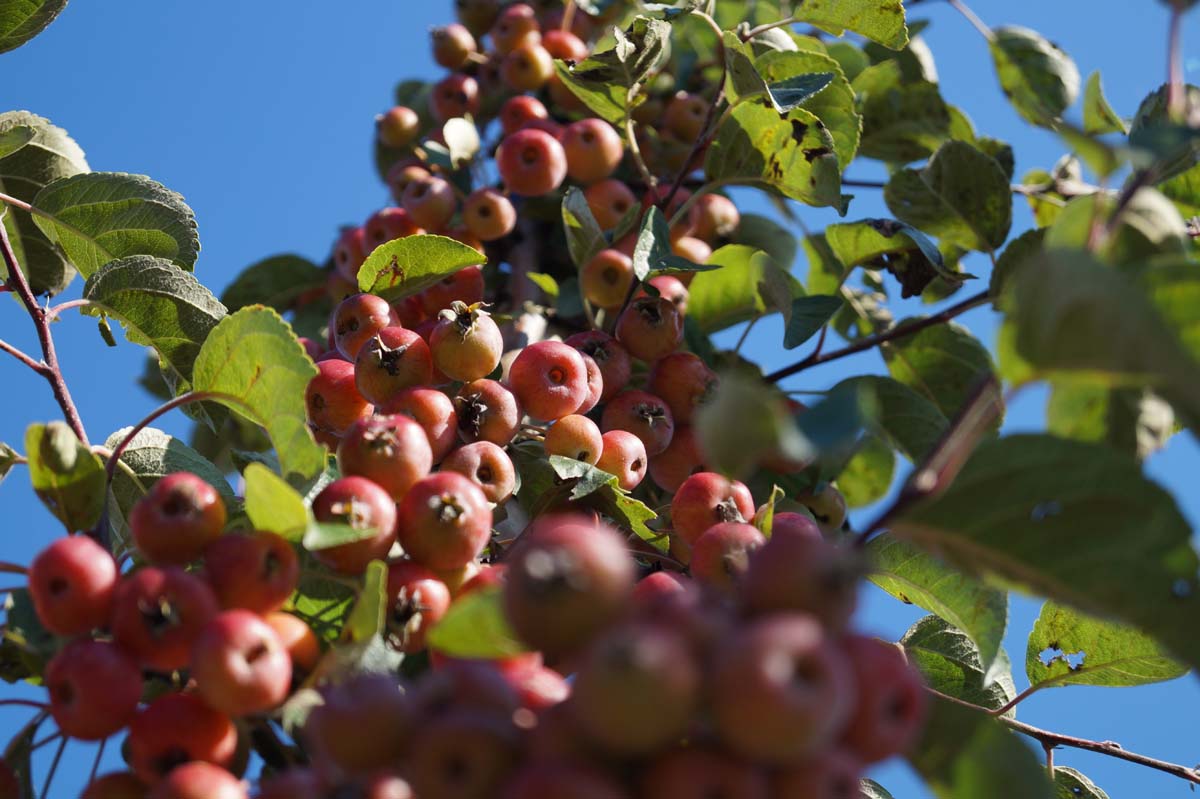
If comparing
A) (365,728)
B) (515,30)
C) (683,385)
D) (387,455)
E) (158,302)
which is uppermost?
(515,30)

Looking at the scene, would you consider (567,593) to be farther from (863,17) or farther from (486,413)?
(863,17)

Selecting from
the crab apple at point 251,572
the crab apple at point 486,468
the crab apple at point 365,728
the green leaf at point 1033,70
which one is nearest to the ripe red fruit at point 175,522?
the crab apple at point 251,572

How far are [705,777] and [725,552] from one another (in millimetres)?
751

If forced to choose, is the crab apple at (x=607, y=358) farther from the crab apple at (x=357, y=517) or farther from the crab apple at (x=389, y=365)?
the crab apple at (x=357, y=517)

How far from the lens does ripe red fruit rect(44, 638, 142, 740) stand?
48.9 inches

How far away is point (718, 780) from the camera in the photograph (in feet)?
2.98

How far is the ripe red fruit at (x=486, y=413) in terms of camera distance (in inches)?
79.0

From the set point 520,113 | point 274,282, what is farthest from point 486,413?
point 274,282

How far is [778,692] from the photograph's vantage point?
2.84 feet

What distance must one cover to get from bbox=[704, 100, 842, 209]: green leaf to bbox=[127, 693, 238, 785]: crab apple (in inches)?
72.5

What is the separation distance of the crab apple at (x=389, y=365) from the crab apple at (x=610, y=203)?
3.96 ft

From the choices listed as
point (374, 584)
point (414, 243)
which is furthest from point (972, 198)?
point (374, 584)

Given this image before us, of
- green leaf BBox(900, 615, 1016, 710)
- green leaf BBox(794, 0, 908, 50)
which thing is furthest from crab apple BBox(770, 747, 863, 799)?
green leaf BBox(794, 0, 908, 50)

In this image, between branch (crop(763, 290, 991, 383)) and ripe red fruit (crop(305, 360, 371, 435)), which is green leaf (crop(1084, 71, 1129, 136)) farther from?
ripe red fruit (crop(305, 360, 371, 435))
